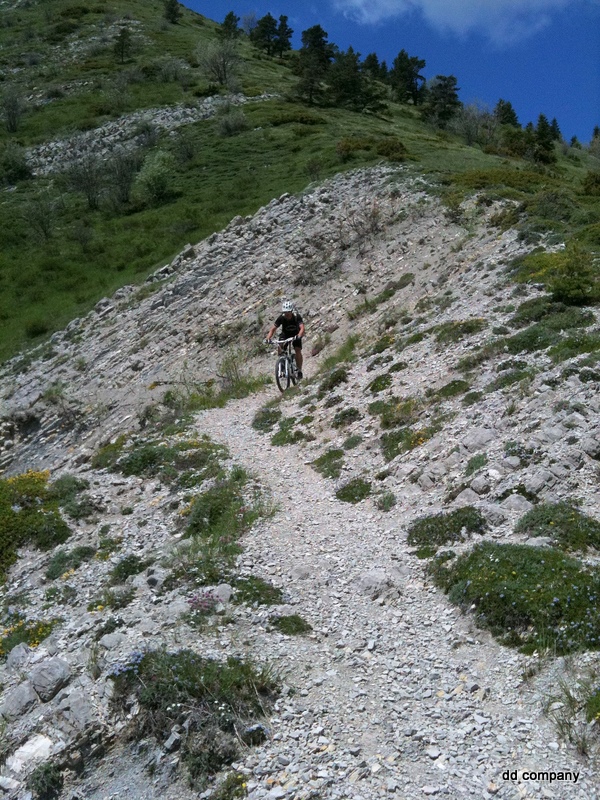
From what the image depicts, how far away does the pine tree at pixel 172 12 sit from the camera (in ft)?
356

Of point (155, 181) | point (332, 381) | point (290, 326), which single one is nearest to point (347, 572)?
point (332, 381)

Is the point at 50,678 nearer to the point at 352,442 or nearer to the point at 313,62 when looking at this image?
the point at 352,442

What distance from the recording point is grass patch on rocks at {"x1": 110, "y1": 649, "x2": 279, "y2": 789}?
6879 mm

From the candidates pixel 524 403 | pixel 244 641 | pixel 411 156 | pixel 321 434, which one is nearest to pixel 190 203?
pixel 411 156

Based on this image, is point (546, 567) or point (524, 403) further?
point (524, 403)

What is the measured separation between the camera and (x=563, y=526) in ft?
30.1

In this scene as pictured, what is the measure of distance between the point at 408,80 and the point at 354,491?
103 metres

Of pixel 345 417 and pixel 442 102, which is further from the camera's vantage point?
pixel 442 102

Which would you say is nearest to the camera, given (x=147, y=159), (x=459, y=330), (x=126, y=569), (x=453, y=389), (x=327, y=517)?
(x=126, y=569)

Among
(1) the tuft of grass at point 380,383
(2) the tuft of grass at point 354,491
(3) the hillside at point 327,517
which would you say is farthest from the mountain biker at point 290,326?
(2) the tuft of grass at point 354,491

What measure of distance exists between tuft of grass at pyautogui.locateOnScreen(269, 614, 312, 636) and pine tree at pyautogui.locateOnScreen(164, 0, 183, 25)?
120363 mm

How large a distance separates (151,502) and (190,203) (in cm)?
3840

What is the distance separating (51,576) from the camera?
468 inches

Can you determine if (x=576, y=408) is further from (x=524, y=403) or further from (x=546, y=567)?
(x=546, y=567)
